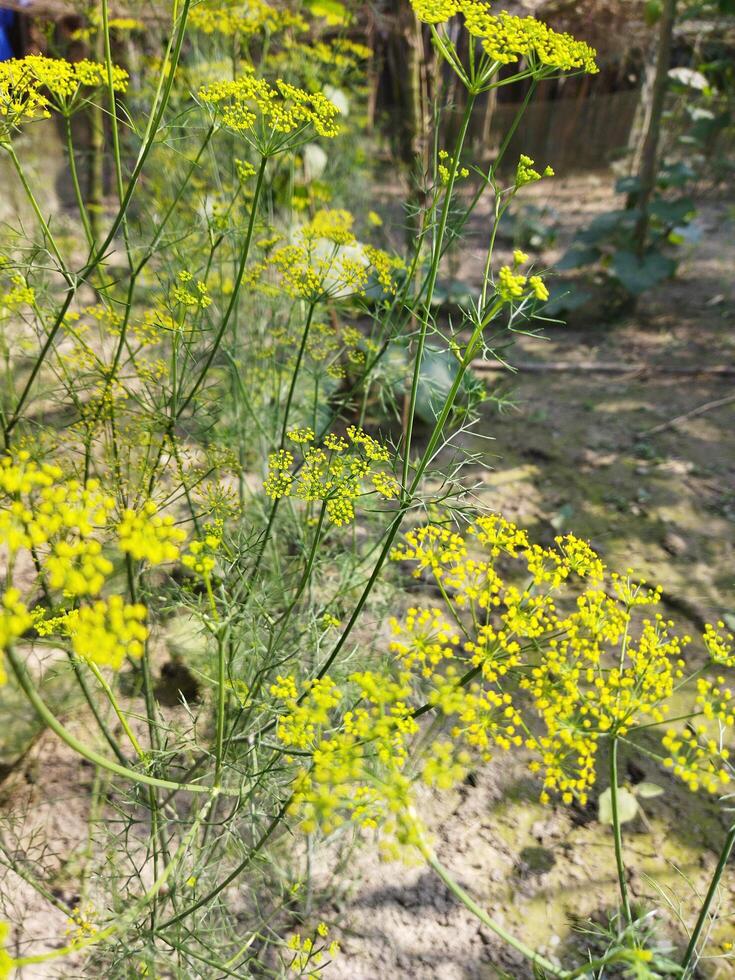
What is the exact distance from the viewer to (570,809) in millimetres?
2631

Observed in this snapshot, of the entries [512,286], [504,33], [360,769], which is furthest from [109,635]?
[504,33]

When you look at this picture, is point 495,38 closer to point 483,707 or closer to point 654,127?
point 483,707

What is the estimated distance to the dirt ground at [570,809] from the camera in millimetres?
2186

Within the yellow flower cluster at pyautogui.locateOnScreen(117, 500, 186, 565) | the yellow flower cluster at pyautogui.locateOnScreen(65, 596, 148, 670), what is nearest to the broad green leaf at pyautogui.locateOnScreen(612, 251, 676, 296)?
the yellow flower cluster at pyautogui.locateOnScreen(117, 500, 186, 565)

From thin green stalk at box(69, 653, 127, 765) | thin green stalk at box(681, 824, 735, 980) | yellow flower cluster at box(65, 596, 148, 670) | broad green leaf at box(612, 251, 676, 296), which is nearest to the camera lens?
yellow flower cluster at box(65, 596, 148, 670)

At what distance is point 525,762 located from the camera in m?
2.75

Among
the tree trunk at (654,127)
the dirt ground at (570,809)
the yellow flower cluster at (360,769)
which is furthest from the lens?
the tree trunk at (654,127)

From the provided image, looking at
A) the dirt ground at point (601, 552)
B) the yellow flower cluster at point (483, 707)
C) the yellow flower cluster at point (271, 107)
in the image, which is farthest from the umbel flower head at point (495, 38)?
the dirt ground at point (601, 552)

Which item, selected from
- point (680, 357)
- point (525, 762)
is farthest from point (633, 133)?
point (525, 762)

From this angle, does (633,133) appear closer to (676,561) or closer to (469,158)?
(469,158)

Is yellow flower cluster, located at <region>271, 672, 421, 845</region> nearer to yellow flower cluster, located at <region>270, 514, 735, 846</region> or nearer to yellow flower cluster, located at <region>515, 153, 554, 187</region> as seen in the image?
yellow flower cluster, located at <region>270, 514, 735, 846</region>

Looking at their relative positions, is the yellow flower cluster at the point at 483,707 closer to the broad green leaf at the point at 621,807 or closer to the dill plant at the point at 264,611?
the dill plant at the point at 264,611

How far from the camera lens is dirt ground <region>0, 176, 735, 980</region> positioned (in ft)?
7.17

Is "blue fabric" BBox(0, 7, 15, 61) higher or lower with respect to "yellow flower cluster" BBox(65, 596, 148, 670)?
higher
